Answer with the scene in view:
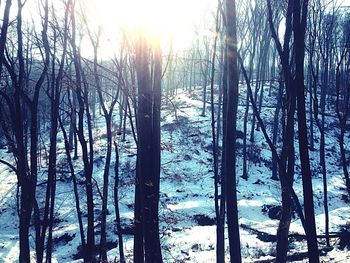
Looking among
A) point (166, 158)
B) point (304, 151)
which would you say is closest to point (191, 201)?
point (166, 158)

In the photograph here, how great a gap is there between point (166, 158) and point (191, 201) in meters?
5.43

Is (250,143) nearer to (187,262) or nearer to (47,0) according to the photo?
(187,262)

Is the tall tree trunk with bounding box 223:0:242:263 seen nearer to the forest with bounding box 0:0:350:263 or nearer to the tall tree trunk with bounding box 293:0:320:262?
the forest with bounding box 0:0:350:263

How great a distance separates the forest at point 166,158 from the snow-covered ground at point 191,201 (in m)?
0.08

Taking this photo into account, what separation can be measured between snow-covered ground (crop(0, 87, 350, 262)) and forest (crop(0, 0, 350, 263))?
3.1 inches

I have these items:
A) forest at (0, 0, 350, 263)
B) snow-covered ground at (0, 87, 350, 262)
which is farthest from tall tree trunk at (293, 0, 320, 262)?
snow-covered ground at (0, 87, 350, 262)

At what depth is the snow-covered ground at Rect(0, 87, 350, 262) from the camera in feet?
41.4

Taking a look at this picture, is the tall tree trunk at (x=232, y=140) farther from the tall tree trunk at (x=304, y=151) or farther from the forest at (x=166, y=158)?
the tall tree trunk at (x=304, y=151)

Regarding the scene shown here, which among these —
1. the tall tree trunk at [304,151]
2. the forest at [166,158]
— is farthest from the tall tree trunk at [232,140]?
the tall tree trunk at [304,151]

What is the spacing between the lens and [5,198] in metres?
19.8

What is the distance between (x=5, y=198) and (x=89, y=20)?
12413mm

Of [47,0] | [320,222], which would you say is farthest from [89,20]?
[320,222]

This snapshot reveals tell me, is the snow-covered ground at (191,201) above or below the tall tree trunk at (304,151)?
below

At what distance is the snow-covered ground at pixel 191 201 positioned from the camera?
12633 millimetres
